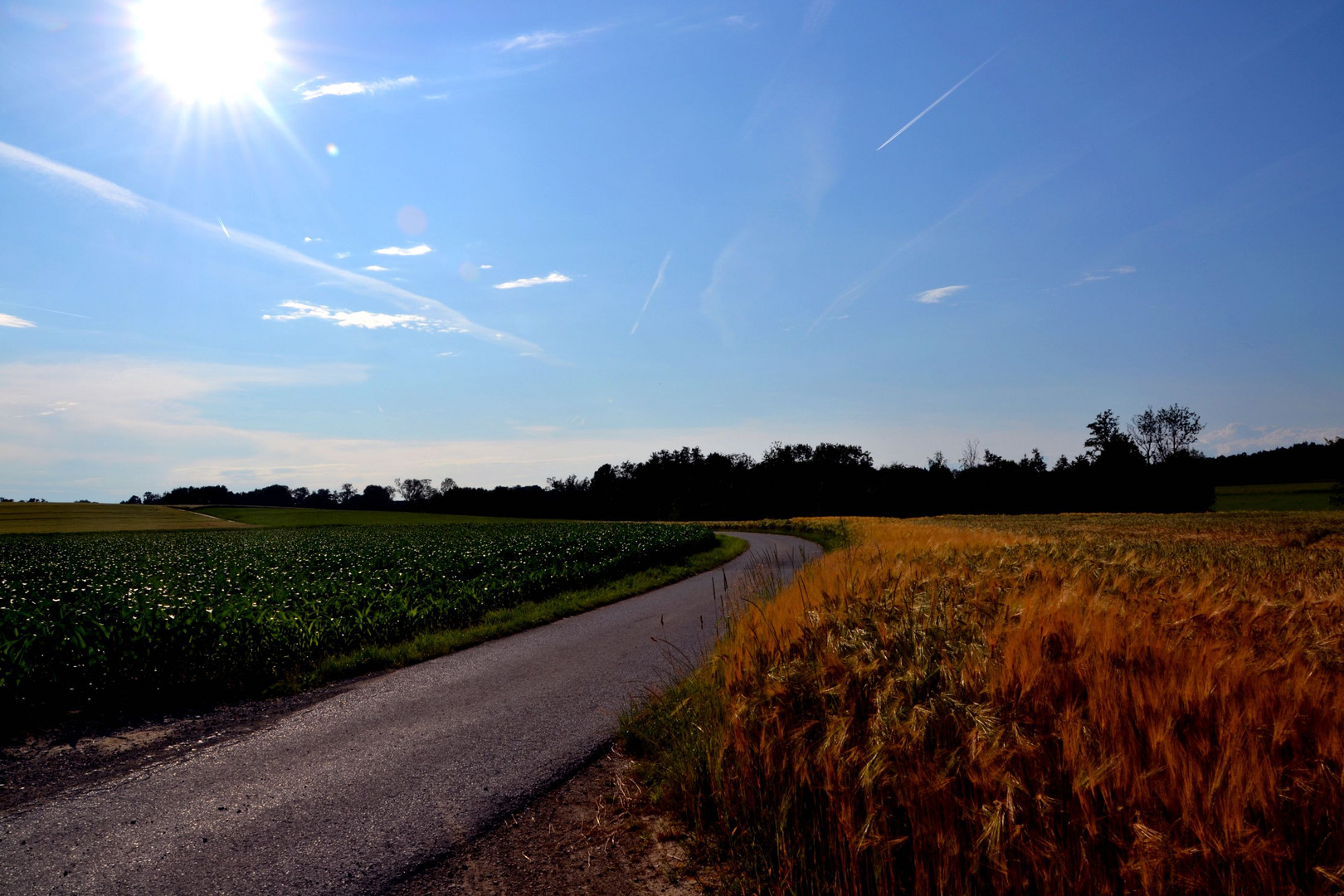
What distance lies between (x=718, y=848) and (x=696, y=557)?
23385mm

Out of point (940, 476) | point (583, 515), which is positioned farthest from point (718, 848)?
point (583, 515)

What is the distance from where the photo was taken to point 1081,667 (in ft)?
10.5

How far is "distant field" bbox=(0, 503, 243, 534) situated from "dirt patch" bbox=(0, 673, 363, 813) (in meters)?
57.8

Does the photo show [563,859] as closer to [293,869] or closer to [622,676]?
[293,869]

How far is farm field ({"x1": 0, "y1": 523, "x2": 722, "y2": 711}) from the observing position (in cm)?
779

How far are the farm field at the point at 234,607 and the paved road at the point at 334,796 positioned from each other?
90.3 inches

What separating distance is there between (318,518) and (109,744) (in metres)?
73.9

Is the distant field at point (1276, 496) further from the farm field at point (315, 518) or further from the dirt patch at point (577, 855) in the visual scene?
the farm field at point (315, 518)

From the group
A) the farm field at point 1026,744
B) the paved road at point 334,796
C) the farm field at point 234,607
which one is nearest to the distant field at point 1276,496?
the farm field at point 234,607

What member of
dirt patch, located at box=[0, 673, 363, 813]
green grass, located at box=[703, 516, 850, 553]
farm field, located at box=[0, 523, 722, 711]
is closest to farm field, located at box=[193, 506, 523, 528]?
green grass, located at box=[703, 516, 850, 553]

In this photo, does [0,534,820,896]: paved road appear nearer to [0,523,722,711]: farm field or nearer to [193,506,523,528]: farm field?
[0,523,722,711]: farm field

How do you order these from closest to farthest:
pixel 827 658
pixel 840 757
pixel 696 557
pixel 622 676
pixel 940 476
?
pixel 840 757 < pixel 827 658 < pixel 622 676 < pixel 696 557 < pixel 940 476

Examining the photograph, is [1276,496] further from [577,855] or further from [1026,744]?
[577,855]

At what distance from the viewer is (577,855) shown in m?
4.11
